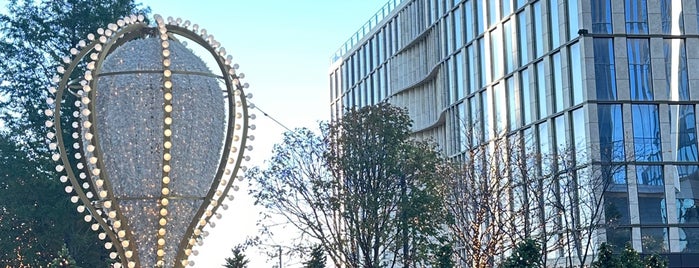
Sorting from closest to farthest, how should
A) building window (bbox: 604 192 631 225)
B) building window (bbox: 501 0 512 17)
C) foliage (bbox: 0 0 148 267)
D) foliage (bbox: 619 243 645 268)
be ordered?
foliage (bbox: 619 243 645 268), foliage (bbox: 0 0 148 267), building window (bbox: 604 192 631 225), building window (bbox: 501 0 512 17)

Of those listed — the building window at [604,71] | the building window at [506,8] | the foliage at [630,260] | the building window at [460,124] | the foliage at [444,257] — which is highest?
the building window at [506,8]

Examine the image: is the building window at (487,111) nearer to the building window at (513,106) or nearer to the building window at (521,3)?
the building window at (513,106)

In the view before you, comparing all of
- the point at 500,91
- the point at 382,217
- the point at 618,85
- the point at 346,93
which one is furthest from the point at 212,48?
the point at 346,93

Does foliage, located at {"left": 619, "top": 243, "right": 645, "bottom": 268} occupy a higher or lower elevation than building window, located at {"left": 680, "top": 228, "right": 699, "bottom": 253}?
lower

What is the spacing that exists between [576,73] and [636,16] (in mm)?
3587

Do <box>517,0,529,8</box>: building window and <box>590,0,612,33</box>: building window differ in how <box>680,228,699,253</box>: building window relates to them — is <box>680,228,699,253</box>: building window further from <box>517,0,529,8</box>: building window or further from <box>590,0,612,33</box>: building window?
<box>517,0,529,8</box>: building window

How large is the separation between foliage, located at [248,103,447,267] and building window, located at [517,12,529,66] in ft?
54.7

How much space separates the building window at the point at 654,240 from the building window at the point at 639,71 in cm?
559

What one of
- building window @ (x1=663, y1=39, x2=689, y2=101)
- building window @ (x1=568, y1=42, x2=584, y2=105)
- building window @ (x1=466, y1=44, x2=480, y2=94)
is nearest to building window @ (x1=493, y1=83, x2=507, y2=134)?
building window @ (x1=466, y1=44, x2=480, y2=94)

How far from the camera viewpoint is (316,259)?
1368 inches

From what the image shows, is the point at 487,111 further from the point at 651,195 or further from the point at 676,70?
the point at 651,195

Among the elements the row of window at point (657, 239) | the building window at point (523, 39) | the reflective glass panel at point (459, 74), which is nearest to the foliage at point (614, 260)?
the row of window at point (657, 239)

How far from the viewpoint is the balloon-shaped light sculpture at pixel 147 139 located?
49.3 ft

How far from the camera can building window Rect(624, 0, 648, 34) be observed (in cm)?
4550
